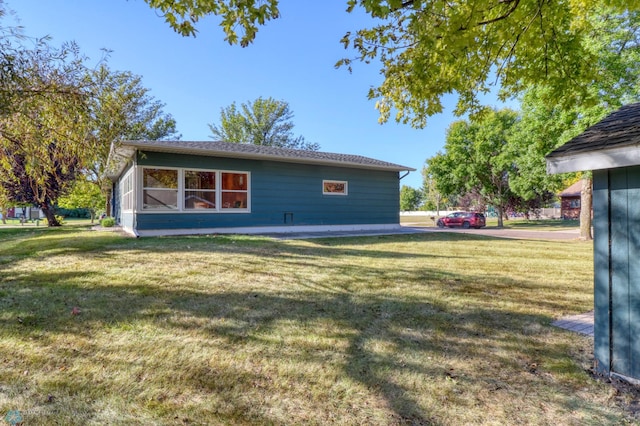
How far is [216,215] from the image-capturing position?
1155cm

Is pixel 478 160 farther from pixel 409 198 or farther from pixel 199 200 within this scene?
pixel 409 198

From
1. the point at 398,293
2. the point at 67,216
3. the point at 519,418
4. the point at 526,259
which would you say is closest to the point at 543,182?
the point at 526,259

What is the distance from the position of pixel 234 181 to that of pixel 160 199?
251cm

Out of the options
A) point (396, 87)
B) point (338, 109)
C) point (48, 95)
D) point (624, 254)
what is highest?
point (338, 109)

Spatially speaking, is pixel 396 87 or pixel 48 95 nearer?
pixel 48 95

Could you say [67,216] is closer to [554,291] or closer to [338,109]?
[338,109]

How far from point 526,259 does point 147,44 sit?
12465 mm

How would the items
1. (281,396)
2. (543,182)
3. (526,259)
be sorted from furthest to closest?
1. (543,182)
2. (526,259)
3. (281,396)

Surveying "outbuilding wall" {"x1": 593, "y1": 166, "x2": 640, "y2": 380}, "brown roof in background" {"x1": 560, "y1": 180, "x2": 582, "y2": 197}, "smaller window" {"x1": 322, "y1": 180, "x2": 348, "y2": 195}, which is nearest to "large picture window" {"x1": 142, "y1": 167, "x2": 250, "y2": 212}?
"smaller window" {"x1": 322, "y1": 180, "x2": 348, "y2": 195}

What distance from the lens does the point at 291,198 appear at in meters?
12.8

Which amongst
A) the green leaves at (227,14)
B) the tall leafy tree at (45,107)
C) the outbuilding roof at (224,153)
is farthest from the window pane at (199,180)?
the green leaves at (227,14)

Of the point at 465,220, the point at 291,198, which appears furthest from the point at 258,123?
the point at 291,198

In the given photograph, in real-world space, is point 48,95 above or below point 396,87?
below

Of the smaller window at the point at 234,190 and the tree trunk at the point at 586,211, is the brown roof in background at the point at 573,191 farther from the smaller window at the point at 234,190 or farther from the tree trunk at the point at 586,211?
the smaller window at the point at 234,190
